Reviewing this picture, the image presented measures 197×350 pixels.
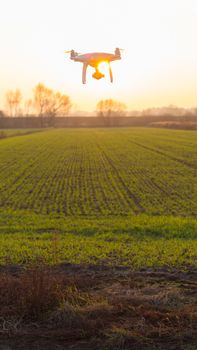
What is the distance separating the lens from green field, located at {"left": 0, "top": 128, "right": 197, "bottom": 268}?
418 inches

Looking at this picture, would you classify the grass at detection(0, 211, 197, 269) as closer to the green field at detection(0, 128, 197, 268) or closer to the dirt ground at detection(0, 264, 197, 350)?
the green field at detection(0, 128, 197, 268)

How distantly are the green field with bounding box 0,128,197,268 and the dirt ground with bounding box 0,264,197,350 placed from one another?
6.19 ft

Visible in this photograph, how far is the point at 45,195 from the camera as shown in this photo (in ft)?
64.4

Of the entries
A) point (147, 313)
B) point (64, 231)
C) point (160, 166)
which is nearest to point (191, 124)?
point (160, 166)

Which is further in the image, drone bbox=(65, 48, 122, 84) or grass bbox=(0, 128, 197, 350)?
grass bbox=(0, 128, 197, 350)

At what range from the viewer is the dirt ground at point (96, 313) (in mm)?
6070

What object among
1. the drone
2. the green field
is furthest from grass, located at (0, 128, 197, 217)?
the drone

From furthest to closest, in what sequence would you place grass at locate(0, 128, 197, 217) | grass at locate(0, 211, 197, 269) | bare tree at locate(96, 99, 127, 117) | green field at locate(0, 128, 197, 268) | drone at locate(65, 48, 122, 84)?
bare tree at locate(96, 99, 127, 117)
grass at locate(0, 128, 197, 217)
green field at locate(0, 128, 197, 268)
grass at locate(0, 211, 197, 269)
drone at locate(65, 48, 122, 84)

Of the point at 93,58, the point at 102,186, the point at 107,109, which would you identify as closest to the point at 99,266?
the point at 93,58

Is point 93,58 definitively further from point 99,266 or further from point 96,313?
point 99,266

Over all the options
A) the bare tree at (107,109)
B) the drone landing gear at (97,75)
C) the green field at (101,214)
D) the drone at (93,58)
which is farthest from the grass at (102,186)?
the bare tree at (107,109)

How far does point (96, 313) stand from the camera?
22.0 feet

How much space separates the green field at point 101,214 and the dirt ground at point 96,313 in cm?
189

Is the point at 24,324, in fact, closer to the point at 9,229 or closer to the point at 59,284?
the point at 59,284
